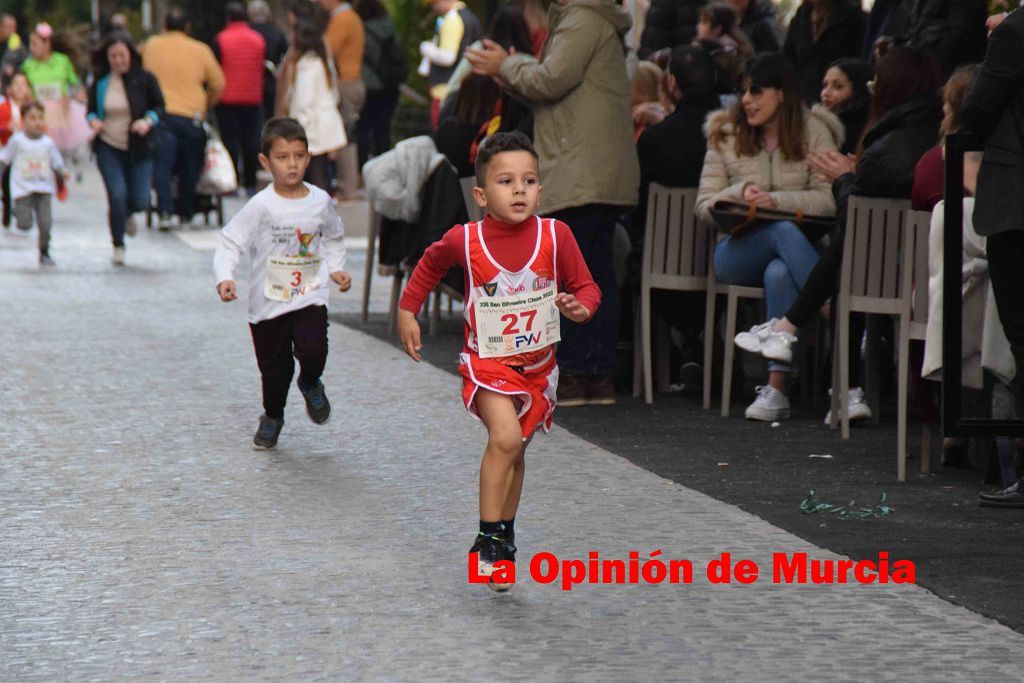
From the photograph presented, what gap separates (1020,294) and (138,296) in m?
8.87

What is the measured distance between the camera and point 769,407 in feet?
30.0

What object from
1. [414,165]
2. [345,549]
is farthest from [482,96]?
[345,549]

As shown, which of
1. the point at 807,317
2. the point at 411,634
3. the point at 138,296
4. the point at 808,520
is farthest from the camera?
the point at 138,296

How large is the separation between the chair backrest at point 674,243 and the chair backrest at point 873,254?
1.32 meters

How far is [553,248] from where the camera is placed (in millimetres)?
5863

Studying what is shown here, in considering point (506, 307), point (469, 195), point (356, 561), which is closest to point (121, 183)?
point (469, 195)

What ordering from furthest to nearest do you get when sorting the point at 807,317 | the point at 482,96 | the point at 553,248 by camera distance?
the point at 482,96, the point at 807,317, the point at 553,248

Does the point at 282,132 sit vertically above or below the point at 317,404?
above

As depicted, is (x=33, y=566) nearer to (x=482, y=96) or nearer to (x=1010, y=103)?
(x=1010, y=103)

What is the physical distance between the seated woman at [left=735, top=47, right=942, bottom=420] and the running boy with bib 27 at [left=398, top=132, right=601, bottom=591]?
321 cm

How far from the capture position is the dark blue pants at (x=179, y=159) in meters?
19.7

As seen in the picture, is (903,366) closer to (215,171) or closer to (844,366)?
(844,366)

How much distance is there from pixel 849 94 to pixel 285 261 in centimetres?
349

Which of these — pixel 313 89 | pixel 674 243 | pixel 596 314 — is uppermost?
pixel 313 89
